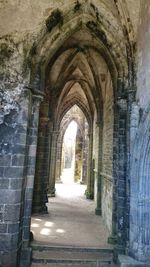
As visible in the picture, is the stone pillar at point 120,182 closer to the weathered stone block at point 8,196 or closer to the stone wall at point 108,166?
the stone wall at point 108,166

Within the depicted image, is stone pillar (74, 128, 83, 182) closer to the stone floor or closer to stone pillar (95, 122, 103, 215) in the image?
the stone floor

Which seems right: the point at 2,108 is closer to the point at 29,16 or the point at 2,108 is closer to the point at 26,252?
the point at 29,16

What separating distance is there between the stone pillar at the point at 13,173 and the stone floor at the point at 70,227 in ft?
3.31

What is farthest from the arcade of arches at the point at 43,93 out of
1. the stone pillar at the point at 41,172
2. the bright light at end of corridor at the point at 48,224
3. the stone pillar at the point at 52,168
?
the stone pillar at the point at 52,168

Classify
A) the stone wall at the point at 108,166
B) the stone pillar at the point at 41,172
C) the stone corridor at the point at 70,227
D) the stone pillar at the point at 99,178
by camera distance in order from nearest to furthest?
the stone corridor at the point at 70,227, the stone wall at the point at 108,166, the stone pillar at the point at 41,172, the stone pillar at the point at 99,178

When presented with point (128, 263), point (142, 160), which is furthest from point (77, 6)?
point (128, 263)

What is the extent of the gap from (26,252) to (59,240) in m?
0.95

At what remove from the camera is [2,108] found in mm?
4094

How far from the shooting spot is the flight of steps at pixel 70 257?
4242mm

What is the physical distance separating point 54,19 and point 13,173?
3.17 meters

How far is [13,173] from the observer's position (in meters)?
3.99

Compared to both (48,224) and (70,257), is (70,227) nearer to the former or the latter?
(48,224)

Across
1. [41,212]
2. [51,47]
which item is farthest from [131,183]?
[41,212]

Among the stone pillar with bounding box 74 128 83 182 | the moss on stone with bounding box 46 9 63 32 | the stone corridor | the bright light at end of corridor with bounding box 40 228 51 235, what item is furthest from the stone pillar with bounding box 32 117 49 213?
the stone pillar with bounding box 74 128 83 182
